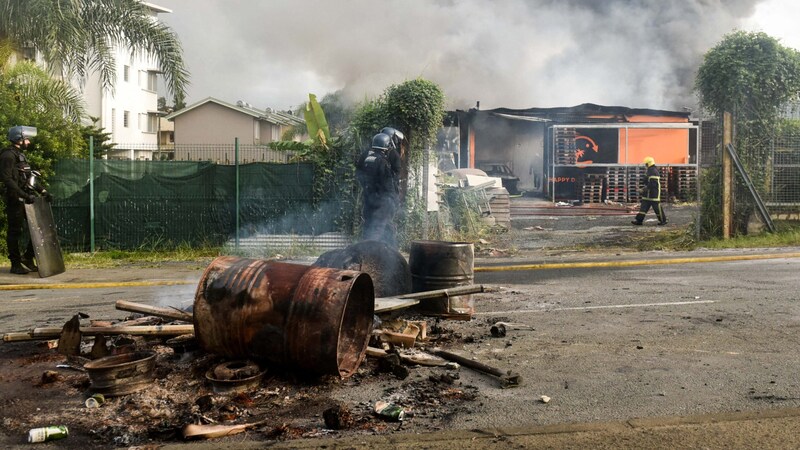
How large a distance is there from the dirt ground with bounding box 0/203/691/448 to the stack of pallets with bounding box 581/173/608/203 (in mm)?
20869

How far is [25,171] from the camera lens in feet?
35.2

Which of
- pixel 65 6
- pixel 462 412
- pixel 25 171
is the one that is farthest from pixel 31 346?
pixel 65 6

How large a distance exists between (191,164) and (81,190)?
206cm

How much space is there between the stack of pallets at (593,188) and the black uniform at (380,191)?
1791 centimetres

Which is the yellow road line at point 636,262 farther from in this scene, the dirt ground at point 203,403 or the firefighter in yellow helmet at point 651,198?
the dirt ground at point 203,403

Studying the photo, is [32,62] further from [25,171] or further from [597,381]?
[597,381]

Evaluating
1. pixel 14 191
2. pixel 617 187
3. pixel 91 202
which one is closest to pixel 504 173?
pixel 617 187

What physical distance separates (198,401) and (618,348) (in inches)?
132

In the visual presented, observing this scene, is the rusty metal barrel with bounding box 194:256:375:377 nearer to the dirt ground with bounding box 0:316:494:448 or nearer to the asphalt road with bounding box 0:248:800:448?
the dirt ground with bounding box 0:316:494:448

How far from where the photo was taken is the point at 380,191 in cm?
916

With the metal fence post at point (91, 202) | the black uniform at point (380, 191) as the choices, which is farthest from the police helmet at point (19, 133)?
the black uniform at point (380, 191)

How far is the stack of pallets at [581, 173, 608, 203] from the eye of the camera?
85.3 ft

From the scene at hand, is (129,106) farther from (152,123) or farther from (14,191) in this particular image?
(14,191)

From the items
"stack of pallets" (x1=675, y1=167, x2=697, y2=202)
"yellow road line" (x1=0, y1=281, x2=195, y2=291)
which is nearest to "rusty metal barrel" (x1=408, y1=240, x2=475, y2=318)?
→ "yellow road line" (x1=0, y1=281, x2=195, y2=291)
